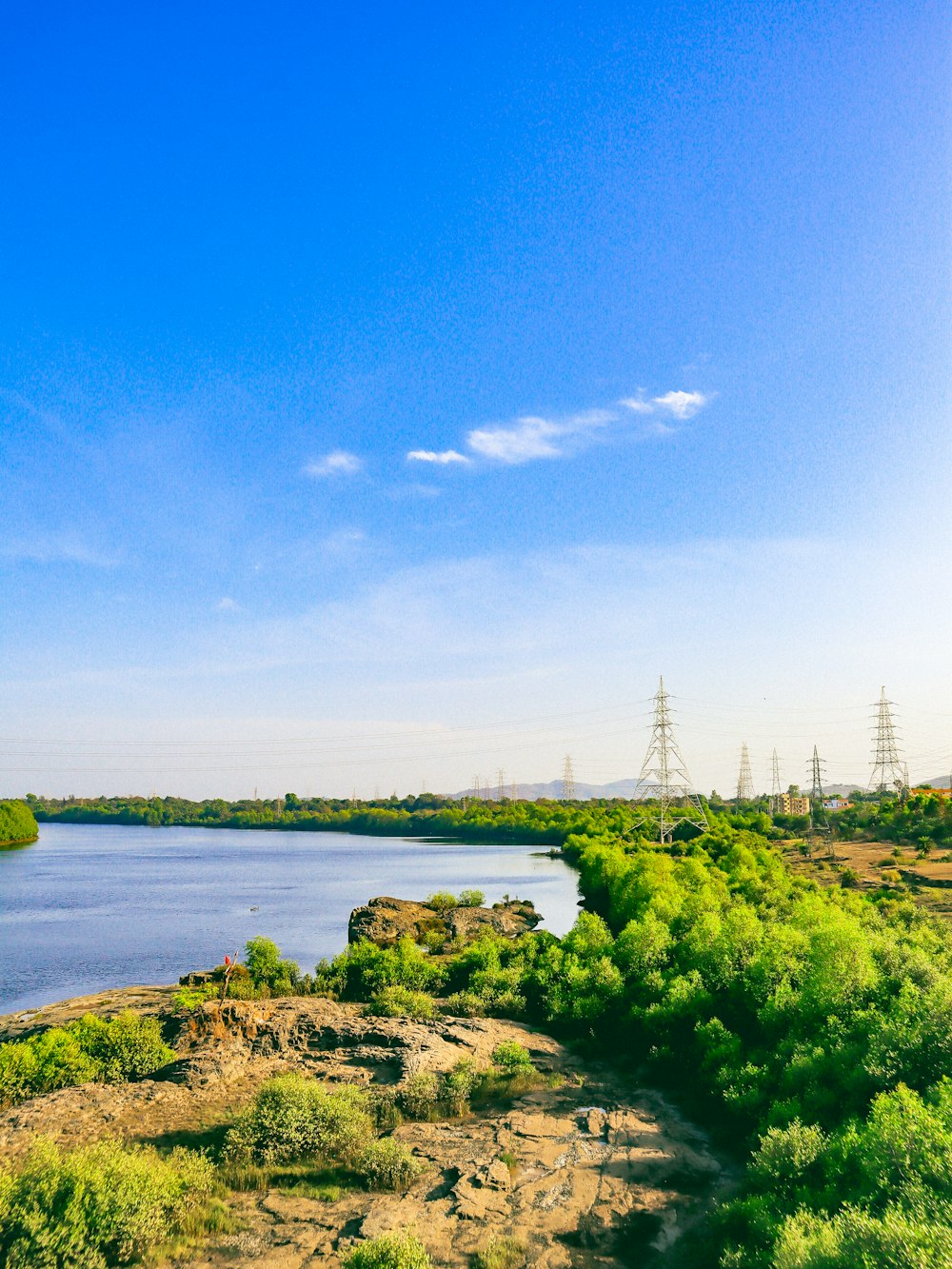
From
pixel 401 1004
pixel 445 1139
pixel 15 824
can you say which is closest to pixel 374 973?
pixel 401 1004

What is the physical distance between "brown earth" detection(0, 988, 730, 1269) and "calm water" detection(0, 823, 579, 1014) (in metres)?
18.8

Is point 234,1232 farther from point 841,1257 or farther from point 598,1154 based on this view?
point 841,1257

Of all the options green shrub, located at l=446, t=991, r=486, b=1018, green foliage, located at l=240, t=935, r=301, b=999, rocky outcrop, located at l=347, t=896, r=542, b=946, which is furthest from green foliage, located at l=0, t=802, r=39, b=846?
green shrub, located at l=446, t=991, r=486, b=1018

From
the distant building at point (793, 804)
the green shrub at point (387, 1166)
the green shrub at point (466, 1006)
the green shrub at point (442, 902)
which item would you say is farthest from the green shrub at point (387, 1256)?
the distant building at point (793, 804)

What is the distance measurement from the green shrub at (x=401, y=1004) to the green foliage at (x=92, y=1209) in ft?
53.1

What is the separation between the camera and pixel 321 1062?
1166 inches

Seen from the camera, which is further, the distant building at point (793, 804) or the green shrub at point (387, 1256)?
the distant building at point (793, 804)

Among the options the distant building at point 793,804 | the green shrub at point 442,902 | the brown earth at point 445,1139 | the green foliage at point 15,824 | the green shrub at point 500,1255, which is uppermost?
the green shrub at point 500,1255

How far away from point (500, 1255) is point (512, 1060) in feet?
41.1

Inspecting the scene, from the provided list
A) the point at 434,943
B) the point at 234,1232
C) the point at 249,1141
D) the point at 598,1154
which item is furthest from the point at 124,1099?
the point at 434,943

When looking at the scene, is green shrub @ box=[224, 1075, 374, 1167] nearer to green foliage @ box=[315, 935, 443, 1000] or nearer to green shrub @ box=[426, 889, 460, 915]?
green foliage @ box=[315, 935, 443, 1000]

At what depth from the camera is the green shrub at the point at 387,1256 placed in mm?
14765

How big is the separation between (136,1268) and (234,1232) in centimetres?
240

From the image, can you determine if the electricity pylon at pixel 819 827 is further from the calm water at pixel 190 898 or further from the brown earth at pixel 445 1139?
the brown earth at pixel 445 1139
